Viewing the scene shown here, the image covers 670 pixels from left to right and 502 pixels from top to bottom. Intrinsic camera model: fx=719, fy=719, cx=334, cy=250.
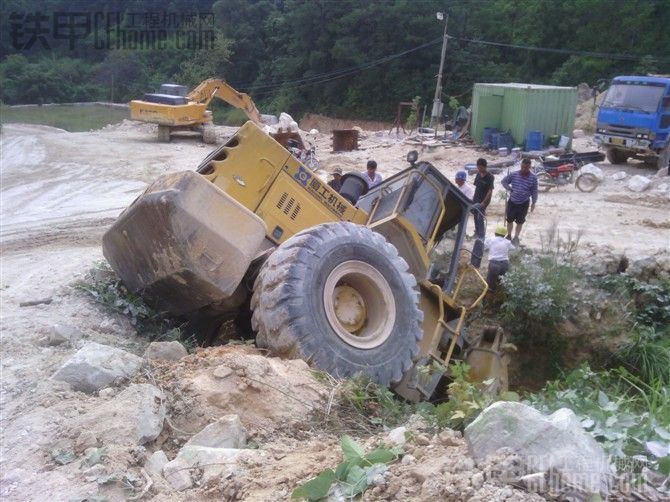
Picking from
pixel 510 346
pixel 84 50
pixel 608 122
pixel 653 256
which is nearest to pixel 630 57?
pixel 608 122

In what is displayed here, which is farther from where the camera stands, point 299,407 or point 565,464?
point 299,407

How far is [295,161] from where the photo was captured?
705 cm

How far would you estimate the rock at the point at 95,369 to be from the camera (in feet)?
15.5

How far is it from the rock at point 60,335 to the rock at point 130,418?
1.75 metres

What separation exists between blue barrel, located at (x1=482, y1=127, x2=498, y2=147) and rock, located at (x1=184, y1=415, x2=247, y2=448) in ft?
71.2

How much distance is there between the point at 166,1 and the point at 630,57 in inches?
1559

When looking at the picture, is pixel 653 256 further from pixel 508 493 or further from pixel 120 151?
pixel 120 151

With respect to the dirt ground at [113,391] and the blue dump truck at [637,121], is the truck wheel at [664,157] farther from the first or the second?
the dirt ground at [113,391]

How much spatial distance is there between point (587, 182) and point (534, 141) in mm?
6955

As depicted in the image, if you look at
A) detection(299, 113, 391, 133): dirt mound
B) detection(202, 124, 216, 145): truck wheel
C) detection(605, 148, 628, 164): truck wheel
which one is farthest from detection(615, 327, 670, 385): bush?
detection(299, 113, 391, 133): dirt mound

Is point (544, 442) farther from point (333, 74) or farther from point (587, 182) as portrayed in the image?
point (333, 74)

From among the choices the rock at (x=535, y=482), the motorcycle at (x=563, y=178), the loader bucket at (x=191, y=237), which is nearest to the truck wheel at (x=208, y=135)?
the motorcycle at (x=563, y=178)

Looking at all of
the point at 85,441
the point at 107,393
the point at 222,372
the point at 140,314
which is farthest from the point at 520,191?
the point at 85,441

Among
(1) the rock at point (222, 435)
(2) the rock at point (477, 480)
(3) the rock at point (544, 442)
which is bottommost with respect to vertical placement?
(1) the rock at point (222, 435)
